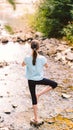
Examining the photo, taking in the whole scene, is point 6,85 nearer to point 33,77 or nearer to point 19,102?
point 19,102

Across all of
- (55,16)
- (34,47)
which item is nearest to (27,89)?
(34,47)

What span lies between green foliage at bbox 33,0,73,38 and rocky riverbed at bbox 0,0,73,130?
631 millimetres

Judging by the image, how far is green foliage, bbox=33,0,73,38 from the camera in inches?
720

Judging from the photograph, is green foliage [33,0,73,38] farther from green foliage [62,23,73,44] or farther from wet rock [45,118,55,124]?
wet rock [45,118,55,124]

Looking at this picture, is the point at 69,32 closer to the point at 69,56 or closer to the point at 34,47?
the point at 69,56

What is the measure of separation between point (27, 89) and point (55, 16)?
26.1ft

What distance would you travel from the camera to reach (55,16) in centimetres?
1891

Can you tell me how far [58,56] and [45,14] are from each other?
4662 millimetres

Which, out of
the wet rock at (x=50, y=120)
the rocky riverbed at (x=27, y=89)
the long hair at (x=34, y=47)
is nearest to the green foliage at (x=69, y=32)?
the rocky riverbed at (x=27, y=89)

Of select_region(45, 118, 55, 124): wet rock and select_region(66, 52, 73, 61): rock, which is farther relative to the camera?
select_region(66, 52, 73, 61): rock

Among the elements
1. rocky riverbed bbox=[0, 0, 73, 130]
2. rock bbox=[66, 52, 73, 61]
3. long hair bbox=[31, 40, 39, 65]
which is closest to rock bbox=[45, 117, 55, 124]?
rocky riverbed bbox=[0, 0, 73, 130]

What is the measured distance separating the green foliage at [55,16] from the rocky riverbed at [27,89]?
63 cm

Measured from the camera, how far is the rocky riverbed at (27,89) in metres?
9.11

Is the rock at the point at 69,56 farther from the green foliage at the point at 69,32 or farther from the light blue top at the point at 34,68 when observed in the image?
the light blue top at the point at 34,68
